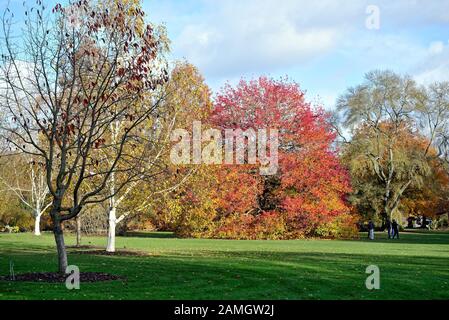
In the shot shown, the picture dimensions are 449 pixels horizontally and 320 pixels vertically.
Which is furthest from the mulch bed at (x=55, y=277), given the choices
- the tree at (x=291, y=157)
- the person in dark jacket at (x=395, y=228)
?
the person in dark jacket at (x=395, y=228)

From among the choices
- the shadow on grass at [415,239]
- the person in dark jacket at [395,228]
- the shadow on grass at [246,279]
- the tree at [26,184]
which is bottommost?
the shadow on grass at [415,239]

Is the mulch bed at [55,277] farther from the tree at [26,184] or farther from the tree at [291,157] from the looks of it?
the tree at [26,184]

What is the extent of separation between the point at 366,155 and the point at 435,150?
45.5ft

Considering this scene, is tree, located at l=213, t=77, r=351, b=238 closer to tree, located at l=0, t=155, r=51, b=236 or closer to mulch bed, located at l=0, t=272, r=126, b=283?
tree, located at l=0, t=155, r=51, b=236

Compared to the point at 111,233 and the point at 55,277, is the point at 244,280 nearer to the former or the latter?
the point at 55,277

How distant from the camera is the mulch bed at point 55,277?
1225 cm

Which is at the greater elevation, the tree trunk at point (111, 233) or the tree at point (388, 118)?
the tree at point (388, 118)

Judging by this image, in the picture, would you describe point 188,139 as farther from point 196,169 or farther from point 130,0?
point 130,0

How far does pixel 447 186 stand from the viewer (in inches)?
2061

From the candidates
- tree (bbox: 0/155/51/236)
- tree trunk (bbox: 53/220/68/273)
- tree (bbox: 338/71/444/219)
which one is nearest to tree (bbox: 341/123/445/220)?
tree (bbox: 338/71/444/219)

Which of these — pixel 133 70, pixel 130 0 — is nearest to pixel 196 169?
pixel 130 0

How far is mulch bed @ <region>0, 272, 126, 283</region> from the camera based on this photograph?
12.2 metres

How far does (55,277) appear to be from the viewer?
41.2 ft

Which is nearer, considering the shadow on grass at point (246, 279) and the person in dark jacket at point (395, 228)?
the shadow on grass at point (246, 279)
